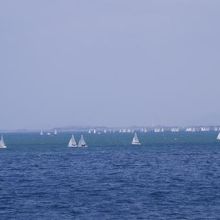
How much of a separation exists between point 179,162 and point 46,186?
160 feet

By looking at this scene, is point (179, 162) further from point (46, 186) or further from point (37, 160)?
point (46, 186)

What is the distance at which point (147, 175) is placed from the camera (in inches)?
4168

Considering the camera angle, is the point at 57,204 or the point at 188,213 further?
the point at 57,204

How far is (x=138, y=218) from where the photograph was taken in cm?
6256

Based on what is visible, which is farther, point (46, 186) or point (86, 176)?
point (86, 176)

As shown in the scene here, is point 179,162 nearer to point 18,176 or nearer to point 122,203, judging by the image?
point 18,176

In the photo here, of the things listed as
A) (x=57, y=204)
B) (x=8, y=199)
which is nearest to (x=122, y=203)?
(x=57, y=204)

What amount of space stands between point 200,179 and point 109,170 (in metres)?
22.3

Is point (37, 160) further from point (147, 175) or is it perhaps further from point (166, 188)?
point (166, 188)

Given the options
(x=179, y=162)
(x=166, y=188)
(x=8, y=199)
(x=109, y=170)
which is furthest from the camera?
(x=179, y=162)

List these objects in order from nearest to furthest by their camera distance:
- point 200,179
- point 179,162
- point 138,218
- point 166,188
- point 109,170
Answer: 1. point 138,218
2. point 166,188
3. point 200,179
4. point 109,170
5. point 179,162

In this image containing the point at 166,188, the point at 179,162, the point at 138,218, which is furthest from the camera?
the point at 179,162

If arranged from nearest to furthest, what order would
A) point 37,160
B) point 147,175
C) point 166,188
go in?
1. point 166,188
2. point 147,175
3. point 37,160

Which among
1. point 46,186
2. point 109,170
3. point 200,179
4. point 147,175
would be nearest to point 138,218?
point 46,186
